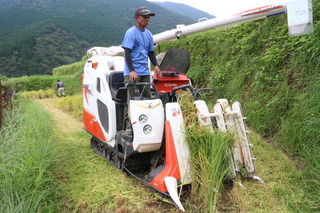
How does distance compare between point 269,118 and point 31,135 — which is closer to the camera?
point 31,135

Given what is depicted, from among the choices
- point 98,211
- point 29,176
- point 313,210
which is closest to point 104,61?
point 29,176

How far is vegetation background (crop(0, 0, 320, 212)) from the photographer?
3.40m

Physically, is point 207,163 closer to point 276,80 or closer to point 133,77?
point 133,77

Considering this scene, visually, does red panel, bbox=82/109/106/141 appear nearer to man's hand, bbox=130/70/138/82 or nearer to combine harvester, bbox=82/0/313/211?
combine harvester, bbox=82/0/313/211

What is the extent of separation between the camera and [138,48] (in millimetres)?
3768

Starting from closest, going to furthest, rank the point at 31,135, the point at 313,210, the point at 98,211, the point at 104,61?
the point at 313,210 < the point at 98,211 < the point at 31,135 < the point at 104,61

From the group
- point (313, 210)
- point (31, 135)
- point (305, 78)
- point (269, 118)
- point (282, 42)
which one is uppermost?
point (282, 42)

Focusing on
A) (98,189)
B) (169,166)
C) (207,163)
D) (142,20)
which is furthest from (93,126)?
(207,163)

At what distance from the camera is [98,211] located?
285 cm

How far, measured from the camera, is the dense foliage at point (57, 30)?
5003 cm

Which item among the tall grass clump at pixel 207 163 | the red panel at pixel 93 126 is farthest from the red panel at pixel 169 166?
the red panel at pixel 93 126

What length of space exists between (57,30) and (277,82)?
6703cm

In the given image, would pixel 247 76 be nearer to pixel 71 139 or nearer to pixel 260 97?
pixel 260 97

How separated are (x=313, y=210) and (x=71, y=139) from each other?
174 inches
